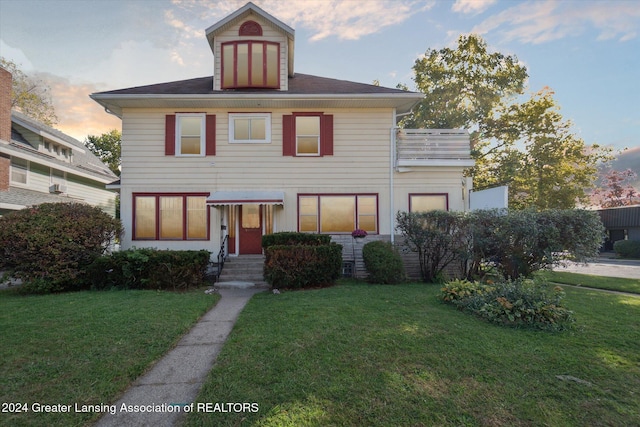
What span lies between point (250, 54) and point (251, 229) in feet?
22.2

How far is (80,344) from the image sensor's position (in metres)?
4.10

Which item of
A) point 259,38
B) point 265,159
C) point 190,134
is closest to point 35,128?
point 190,134

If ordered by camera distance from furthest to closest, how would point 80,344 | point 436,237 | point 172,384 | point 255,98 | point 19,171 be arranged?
point 19,171
point 255,98
point 436,237
point 80,344
point 172,384

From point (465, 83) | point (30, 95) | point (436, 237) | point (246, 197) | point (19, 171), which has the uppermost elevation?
point (30, 95)

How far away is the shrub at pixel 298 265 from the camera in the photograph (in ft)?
26.4

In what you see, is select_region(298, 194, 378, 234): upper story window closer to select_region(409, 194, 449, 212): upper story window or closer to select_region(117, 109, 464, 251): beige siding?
select_region(117, 109, 464, 251): beige siding

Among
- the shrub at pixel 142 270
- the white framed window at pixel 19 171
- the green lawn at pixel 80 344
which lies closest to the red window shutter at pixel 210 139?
the shrub at pixel 142 270

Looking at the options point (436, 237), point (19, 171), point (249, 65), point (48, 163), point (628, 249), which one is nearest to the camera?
point (436, 237)

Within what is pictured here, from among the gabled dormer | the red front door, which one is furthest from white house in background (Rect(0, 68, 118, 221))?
the gabled dormer

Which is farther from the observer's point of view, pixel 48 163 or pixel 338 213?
pixel 48 163

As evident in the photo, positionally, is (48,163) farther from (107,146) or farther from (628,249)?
(628,249)

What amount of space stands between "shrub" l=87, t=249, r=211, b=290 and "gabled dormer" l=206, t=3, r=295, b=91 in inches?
265

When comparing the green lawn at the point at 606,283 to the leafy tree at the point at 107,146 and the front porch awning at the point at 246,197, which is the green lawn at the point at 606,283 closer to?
the front porch awning at the point at 246,197

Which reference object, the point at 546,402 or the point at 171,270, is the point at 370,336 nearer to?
the point at 546,402
